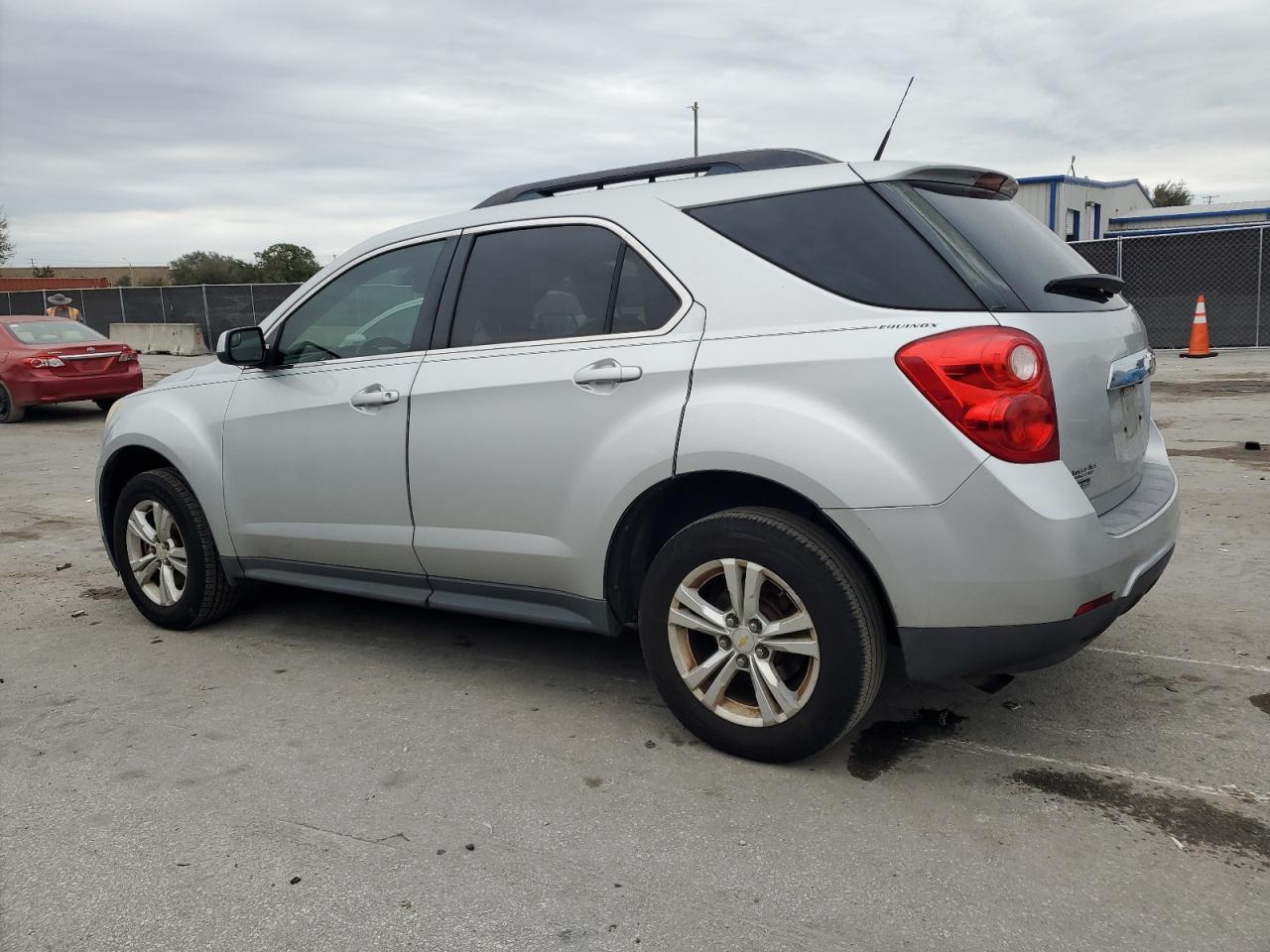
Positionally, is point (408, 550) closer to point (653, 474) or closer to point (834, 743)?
point (653, 474)

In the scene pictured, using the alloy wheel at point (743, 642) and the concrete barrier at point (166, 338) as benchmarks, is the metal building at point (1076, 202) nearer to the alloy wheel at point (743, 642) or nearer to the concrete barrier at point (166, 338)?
the concrete barrier at point (166, 338)

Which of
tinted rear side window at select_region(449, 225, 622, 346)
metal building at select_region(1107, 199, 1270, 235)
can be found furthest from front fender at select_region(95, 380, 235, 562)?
metal building at select_region(1107, 199, 1270, 235)

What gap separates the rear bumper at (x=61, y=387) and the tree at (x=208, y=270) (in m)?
54.5

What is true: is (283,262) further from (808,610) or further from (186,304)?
(808,610)

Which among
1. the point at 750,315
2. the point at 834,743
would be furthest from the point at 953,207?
the point at 834,743

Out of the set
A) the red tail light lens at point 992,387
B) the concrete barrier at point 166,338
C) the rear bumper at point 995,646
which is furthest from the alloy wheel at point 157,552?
the concrete barrier at point 166,338

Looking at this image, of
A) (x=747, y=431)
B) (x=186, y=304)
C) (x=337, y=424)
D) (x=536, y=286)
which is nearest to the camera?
(x=747, y=431)

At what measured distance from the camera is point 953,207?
3.31 m

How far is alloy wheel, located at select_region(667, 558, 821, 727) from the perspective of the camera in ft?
10.4

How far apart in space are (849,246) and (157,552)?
11.4ft

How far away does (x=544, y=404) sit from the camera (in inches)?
143

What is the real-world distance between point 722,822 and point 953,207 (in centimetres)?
195

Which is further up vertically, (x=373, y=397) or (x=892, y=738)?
(x=373, y=397)

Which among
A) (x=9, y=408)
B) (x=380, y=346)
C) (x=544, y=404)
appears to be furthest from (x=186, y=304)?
(x=544, y=404)
